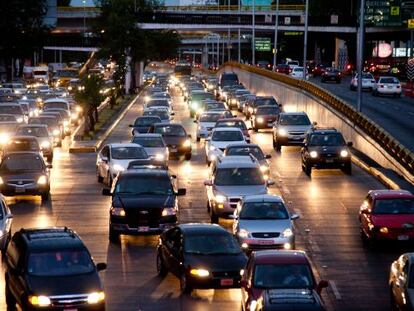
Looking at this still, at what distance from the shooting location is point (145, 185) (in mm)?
31938

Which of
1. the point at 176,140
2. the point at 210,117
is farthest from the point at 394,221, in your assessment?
the point at 210,117

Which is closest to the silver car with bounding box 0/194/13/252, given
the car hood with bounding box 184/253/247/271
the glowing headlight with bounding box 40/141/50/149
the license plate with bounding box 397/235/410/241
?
the car hood with bounding box 184/253/247/271

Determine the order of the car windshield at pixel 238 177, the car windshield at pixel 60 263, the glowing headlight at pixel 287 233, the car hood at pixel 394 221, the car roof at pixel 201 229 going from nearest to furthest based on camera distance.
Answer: the car windshield at pixel 60 263
the car roof at pixel 201 229
the glowing headlight at pixel 287 233
the car hood at pixel 394 221
the car windshield at pixel 238 177

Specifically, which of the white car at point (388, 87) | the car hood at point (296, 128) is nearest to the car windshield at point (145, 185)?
the car hood at point (296, 128)

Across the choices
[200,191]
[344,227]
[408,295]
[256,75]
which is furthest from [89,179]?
[256,75]

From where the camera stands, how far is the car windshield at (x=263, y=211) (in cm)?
2886

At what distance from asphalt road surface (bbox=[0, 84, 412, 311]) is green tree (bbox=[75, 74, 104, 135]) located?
439 inches

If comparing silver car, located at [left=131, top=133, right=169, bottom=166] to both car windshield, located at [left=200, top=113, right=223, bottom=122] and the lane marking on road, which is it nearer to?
car windshield, located at [left=200, top=113, right=223, bottom=122]

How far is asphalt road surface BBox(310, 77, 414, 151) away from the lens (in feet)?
194

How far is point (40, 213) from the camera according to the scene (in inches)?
1437

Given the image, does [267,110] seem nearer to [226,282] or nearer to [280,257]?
[226,282]

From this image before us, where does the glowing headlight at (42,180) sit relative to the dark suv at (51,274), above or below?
below

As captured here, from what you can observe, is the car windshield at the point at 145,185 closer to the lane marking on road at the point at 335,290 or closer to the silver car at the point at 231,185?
the silver car at the point at 231,185

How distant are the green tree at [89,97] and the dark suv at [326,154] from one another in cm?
2146
